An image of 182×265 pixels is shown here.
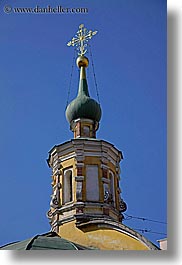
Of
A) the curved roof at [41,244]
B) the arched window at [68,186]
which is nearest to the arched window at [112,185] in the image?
the arched window at [68,186]

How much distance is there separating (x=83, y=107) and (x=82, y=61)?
6.23ft

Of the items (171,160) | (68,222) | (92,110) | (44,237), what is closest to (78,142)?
(92,110)

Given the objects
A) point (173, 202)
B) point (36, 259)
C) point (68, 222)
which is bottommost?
point (36, 259)

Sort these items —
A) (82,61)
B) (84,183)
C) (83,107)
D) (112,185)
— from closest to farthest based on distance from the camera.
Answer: (82,61)
(84,183)
(112,185)
(83,107)

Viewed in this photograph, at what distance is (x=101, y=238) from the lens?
9.80 metres

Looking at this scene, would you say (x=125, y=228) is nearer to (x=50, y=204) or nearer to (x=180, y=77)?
(x=50, y=204)

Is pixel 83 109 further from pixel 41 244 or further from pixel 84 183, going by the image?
pixel 41 244

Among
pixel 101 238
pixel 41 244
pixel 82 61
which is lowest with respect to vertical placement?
pixel 41 244

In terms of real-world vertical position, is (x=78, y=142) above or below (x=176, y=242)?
above

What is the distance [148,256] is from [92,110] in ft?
14.1

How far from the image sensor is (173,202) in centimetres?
689

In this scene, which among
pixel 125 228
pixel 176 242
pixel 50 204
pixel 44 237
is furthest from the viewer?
pixel 50 204

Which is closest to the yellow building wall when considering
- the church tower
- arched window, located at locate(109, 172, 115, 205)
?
the church tower

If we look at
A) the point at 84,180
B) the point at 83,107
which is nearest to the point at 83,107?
the point at 83,107
